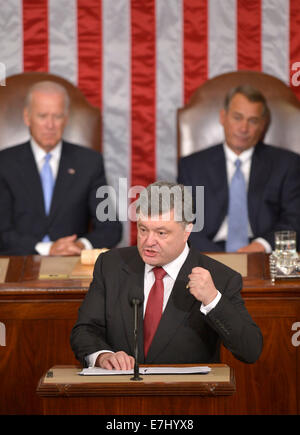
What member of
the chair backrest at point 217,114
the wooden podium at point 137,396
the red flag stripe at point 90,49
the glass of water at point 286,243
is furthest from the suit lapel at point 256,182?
the wooden podium at point 137,396

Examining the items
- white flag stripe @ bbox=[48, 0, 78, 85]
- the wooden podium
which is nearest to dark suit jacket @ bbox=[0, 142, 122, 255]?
white flag stripe @ bbox=[48, 0, 78, 85]

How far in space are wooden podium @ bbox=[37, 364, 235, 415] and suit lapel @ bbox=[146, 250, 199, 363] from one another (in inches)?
18.6

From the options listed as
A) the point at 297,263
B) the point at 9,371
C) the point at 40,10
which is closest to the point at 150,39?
the point at 40,10

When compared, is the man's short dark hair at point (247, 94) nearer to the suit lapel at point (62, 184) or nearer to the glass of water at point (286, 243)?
the suit lapel at point (62, 184)

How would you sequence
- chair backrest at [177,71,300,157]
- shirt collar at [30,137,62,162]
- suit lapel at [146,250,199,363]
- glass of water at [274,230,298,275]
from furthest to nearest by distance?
chair backrest at [177,71,300,157], shirt collar at [30,137,62,162], glass of water at [274,230,298,275], suit lapel at [146,250,199,363]

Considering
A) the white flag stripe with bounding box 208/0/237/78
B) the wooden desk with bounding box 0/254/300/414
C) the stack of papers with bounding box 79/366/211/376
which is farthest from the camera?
the white flag stripe with bounding box 208/0/237/78

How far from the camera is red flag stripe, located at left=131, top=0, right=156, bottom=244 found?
242 inches

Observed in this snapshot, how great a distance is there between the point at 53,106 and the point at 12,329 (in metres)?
2.48

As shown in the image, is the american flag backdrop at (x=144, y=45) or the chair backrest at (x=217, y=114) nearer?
the chair backrest at (x=217, y=114)

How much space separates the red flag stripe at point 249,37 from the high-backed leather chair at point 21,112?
1243mm

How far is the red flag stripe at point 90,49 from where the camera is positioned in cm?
615

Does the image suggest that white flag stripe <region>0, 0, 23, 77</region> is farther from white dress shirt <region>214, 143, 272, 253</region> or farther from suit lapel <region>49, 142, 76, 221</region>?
white dress shirt <region>214, 143, 272, 253</region>

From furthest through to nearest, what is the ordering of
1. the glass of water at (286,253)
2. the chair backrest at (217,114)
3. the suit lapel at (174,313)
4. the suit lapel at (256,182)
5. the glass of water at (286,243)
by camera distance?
the chair backrest at (217,114) → the suit lapel at (256,182) → the glass of water at (286,243) → the glass of water at (286,253) → the suit lapel at (174,313)

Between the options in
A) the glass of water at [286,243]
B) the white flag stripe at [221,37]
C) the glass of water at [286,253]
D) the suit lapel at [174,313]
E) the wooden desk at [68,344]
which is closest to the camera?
the suit lapel at [174,313]
